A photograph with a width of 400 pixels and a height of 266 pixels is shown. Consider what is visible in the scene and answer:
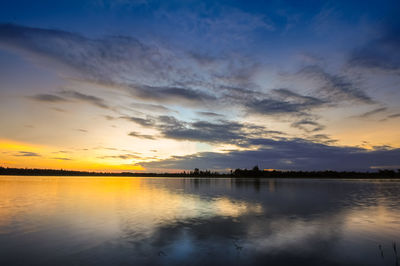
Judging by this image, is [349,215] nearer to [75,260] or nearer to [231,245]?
[231,245]

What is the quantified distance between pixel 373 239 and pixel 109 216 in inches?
897

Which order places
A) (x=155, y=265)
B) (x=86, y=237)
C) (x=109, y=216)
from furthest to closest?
1. (x=109, y=216)
2. (x=86, y=237)
3. (x=155, y=265)

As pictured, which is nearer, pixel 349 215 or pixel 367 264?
pixel 367 264

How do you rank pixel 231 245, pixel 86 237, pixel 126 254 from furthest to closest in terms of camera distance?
pixel 86 237 → pixel 231 245 → pixel 126 254

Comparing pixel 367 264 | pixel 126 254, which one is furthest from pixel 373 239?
pixel 126 254

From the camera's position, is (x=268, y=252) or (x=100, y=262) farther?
(x=268, y=252)

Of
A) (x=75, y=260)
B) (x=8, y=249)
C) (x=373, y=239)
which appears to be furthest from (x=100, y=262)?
(x=373, y=239)

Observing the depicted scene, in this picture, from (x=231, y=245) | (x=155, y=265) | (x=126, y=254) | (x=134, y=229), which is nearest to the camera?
(x=155, y=265)

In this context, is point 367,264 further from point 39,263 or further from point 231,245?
point 39,263

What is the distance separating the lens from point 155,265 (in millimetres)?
12000

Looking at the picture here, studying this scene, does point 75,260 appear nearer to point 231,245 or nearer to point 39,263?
point 39,263

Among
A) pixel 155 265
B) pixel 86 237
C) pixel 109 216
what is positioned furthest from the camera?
pixel 109 216

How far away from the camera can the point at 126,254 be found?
13.7m

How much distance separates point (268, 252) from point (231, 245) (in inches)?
92.3
